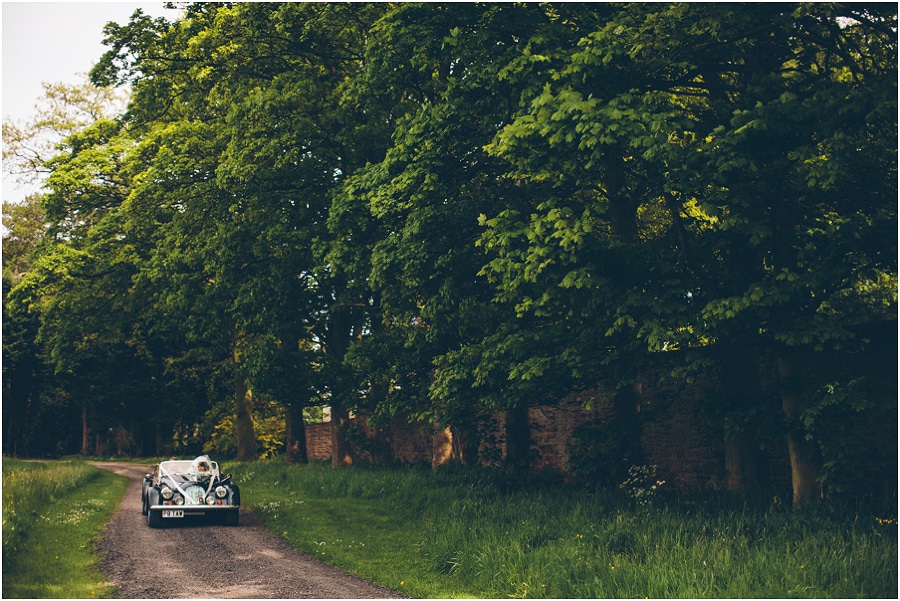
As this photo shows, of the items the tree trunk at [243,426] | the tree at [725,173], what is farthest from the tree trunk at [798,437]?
the tree trunk at [243,426]

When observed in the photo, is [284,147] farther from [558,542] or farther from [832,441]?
[832,441]

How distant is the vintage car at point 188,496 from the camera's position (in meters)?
16.2

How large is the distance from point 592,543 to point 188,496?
9.07 meters

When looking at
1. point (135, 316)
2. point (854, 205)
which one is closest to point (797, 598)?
point (854, 205)

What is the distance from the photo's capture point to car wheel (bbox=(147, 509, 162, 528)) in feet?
53.2

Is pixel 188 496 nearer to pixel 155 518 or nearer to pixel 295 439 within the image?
pixel 155 518

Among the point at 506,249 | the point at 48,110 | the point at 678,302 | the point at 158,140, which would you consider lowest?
the point at 678,302

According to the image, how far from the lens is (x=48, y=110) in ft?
110

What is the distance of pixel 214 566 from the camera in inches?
489

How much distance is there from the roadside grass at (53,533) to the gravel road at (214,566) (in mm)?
382

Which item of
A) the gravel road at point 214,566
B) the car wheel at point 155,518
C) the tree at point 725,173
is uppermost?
the tree at point 725,173

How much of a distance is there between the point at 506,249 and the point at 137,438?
48.2m

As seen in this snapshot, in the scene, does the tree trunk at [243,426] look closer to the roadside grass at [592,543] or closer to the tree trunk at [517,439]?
the tree trunk at [517,439]

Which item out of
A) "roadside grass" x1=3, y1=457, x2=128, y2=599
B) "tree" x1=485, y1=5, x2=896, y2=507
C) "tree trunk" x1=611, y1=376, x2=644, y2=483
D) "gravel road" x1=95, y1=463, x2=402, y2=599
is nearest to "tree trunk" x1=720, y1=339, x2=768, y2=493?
"tree trunk" x1=611, y1=376, x2=644, y2=483
